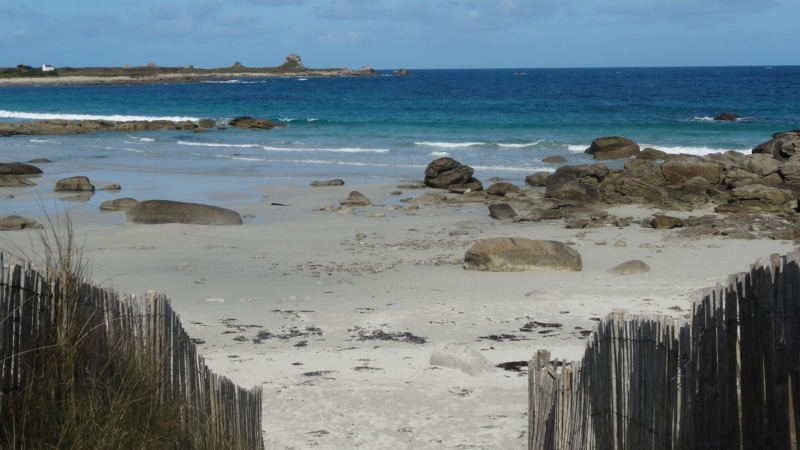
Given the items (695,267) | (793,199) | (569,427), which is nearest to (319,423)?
(569,427)

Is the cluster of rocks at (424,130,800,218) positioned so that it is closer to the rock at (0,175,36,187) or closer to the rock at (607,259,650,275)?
the rock at (607,259,650,275)

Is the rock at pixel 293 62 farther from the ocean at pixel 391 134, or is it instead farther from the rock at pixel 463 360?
the rock at pixel 463 360

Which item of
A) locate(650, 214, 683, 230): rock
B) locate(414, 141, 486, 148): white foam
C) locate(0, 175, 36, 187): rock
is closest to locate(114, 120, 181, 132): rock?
locate(414, 141, 486, 148): white foam

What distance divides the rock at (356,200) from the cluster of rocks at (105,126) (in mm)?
28638

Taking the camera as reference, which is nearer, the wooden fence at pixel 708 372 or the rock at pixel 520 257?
the wooden fence at pixel 708 372

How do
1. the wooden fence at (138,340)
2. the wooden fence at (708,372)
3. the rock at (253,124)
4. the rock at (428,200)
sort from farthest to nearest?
the rock at (253,124) → the rock at (428,200) → the wooden fence at (138,340) → the wooden fence at (708,372)

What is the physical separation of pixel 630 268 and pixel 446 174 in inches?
437

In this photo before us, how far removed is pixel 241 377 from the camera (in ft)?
29.0

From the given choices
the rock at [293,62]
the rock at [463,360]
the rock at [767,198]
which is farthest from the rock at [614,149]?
the rock at [293,62]

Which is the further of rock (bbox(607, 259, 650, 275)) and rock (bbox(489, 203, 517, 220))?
rock (bbox(489, 203, 517, 220))

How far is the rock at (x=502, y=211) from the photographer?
19.2 m

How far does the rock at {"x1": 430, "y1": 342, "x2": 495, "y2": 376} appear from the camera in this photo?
8844 millimetres

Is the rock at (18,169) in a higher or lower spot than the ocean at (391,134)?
lower

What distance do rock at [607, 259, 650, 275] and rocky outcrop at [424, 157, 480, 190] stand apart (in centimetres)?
1072
